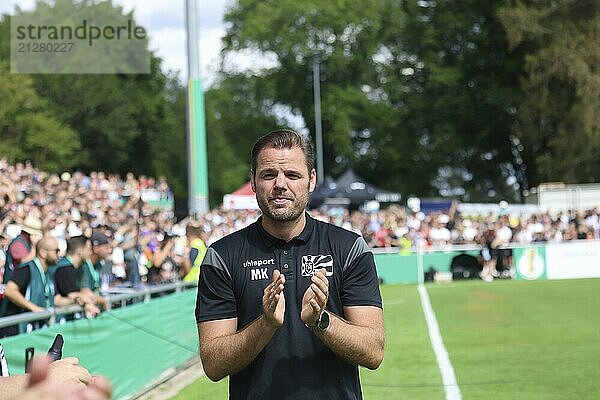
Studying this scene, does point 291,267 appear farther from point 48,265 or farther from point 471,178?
point 471,178

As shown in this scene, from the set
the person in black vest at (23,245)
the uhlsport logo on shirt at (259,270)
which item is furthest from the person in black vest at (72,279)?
the uhlsport logo on shirt at (259,270)

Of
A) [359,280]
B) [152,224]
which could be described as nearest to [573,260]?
[152,224]

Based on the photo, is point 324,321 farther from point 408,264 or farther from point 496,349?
point 408,264

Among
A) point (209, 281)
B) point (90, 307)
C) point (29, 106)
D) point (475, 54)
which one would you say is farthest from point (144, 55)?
point (209, 281)

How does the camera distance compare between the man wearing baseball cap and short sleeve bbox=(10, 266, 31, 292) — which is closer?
short sleeve bbox=(10, 266, 31, 292)

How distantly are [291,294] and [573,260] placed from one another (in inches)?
1105

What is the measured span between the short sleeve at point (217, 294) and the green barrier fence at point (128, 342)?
394 centimetres

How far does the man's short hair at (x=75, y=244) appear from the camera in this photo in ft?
33.1

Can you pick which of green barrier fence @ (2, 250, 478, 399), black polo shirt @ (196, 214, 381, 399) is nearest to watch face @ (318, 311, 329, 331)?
black polo shirt @ (196, 214, 381, 399)

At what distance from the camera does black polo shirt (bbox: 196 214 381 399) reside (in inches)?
153

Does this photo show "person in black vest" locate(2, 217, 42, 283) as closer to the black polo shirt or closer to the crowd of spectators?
the crowd of spectators

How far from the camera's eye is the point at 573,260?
30688 mm

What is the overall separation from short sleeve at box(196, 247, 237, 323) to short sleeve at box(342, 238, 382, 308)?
442 mm

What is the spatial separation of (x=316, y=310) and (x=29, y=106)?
2119 inches
